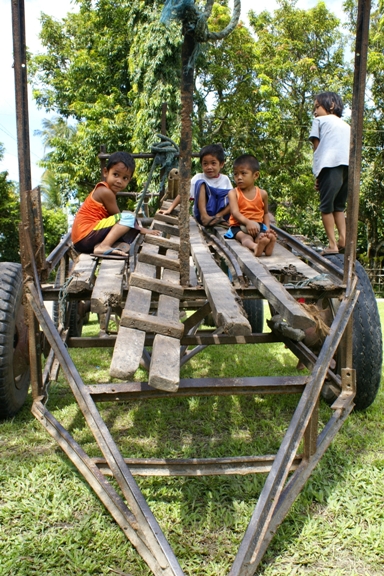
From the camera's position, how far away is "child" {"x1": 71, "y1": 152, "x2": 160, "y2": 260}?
11.0ft

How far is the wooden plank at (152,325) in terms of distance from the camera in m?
2.06

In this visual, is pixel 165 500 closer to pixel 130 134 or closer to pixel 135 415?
pixel 135 415

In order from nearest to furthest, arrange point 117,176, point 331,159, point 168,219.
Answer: point 331,159 → point 117,176 → point 168,219

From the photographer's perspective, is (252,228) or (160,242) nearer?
(160,242)

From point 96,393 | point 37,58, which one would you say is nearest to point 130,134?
point 37,58

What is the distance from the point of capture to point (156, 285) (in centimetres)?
250

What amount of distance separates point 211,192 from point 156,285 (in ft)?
8.21

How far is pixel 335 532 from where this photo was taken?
6.97ft

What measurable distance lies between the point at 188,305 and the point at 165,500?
1.27m

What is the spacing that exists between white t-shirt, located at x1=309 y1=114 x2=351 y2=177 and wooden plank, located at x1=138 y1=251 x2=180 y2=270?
5.34 ft

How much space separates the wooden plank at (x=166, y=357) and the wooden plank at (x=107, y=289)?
22 centimetres

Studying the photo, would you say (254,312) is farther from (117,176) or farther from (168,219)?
(117,176)

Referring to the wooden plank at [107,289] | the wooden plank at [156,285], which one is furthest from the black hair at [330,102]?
the wooden plank at [156,285]

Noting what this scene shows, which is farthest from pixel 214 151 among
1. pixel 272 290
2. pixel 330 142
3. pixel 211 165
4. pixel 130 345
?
pixel 130 345
